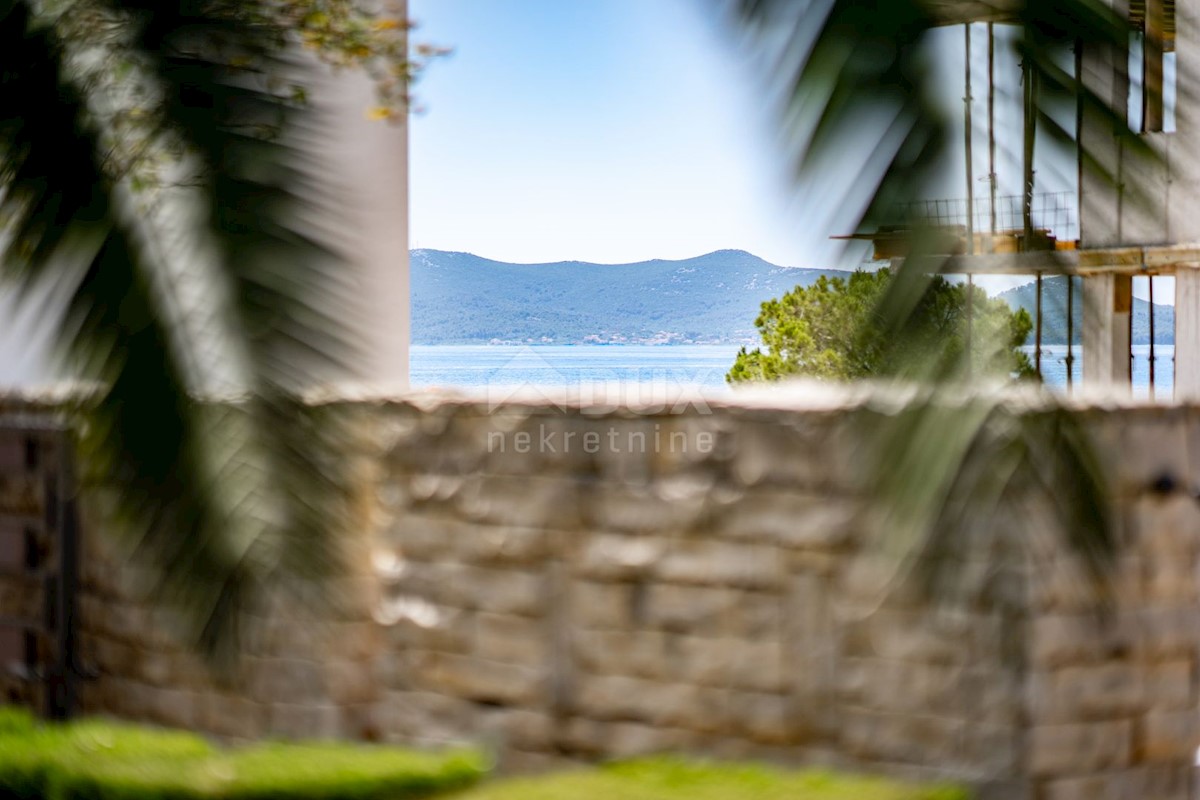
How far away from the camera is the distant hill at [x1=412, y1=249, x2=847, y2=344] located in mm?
500

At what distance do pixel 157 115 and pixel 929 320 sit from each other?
1.74ft

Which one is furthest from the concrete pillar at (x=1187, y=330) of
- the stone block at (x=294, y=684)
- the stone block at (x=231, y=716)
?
the stone block at (x=231, y=716)

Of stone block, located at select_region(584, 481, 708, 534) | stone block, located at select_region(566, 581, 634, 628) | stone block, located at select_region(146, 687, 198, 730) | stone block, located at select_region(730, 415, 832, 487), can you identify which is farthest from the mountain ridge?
stone block, located at select_region(146, 687, 198, 730)

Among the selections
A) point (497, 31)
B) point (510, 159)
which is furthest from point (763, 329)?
point (510, 159)

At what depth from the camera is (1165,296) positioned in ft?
1.52

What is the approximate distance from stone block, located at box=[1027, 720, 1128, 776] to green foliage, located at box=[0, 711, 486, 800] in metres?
1.25

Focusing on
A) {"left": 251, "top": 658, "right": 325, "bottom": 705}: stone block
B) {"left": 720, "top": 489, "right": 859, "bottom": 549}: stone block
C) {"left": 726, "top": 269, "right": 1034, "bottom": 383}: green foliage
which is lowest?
{"left": 251, "top": 658, "right": 325, "bottom": 705}: stone block

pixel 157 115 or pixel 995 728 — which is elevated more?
pixel 157 115

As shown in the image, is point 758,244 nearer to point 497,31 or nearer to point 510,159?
point 497,31

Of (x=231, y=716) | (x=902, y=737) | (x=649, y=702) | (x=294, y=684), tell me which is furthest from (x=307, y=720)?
(x=902, y=737)

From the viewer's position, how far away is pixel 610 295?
2.19 feet

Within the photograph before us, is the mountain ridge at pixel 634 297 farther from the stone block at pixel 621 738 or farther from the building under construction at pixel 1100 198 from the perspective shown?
the stone block at pixel 621 738

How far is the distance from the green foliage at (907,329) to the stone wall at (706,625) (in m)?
1.72

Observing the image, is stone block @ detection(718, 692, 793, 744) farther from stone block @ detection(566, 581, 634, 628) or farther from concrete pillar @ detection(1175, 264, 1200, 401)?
concrete pillar @ detection(1175, 264, 1200, 401)
